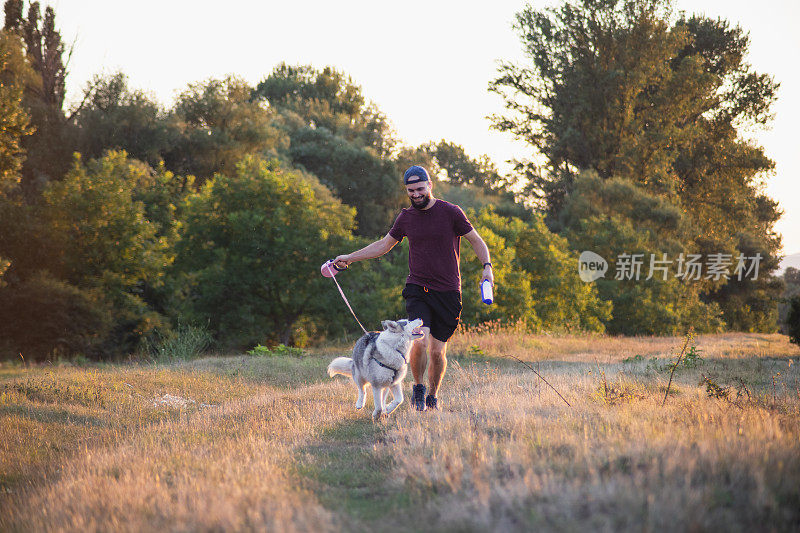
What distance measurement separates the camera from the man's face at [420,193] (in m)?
6.87

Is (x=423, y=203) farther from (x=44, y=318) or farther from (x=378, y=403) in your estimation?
(x=44, y=318)

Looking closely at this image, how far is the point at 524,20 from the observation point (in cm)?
4244

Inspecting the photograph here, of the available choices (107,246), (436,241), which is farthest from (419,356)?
(107,246)

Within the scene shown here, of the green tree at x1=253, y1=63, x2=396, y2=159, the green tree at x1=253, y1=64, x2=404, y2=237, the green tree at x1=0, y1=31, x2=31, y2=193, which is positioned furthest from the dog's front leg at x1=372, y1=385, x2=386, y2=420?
the green tree at x1=253, y1=63, x2=396, y2=159

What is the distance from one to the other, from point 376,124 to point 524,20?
49.5 ft

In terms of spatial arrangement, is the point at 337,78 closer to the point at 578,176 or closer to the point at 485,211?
the point at 578,176

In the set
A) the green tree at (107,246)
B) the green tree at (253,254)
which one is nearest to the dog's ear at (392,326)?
the green tree at (253,254)

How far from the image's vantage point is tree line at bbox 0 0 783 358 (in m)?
25.0

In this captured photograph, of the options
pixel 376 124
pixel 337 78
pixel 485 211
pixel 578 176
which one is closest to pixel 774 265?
pixel 578 176

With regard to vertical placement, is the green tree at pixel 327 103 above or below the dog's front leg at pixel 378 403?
above

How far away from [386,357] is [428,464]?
7.12 ft

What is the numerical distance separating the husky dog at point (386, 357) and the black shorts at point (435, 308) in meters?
0.23

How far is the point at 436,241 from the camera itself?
698 centimetres

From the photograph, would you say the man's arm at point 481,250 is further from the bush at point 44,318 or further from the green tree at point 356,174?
the green tree at point 356,174
